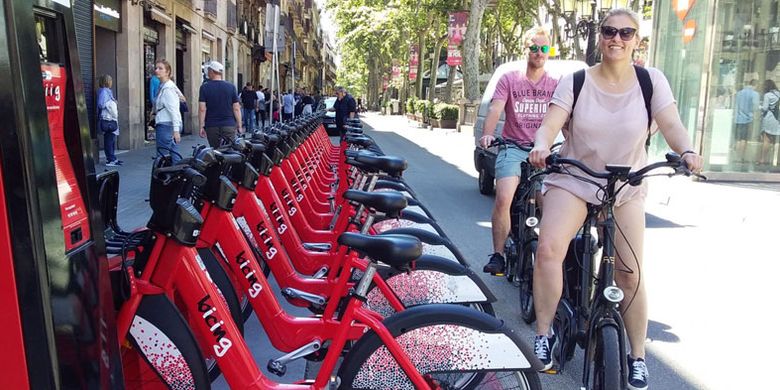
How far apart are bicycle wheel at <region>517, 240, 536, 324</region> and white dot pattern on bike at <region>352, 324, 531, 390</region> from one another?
7.75ft

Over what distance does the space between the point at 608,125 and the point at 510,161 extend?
1965 mm

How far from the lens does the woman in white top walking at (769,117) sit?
45.5 ft

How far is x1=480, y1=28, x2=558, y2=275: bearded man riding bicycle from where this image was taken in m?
5.53

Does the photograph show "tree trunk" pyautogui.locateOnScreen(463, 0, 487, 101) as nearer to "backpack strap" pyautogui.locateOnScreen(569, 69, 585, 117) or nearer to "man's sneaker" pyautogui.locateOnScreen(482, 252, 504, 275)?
"man's sneaker" pyautogui.locateOnScreen(482, 252, 504, 275)

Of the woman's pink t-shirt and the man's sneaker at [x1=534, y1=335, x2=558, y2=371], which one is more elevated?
the woman's pink t-shirt

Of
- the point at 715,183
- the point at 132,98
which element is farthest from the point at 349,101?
the point at 715,183

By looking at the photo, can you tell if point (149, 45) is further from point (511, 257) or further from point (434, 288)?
point (434, 288)

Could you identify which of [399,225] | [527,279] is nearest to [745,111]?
[527,279]

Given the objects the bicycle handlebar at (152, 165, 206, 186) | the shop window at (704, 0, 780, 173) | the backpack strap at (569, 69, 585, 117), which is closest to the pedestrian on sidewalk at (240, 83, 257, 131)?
the shop window at (704, 0, 780, 173)

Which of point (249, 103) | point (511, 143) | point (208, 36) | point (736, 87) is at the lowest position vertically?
point (249, 103)

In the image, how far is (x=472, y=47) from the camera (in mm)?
30734

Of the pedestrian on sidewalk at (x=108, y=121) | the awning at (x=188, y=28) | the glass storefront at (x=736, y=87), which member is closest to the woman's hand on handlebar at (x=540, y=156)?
the pedestrian on sidewalk at (x=108, y=121)

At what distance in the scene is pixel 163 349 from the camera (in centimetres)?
270

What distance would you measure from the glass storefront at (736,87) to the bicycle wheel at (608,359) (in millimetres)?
11580
